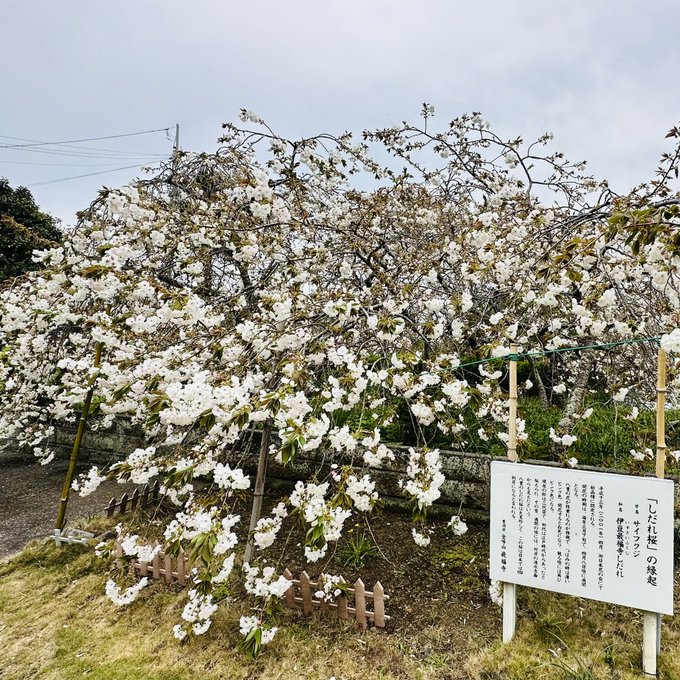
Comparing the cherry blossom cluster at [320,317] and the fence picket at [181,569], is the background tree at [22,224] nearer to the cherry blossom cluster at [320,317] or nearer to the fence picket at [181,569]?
the cherry blossom cluster at [320,317]

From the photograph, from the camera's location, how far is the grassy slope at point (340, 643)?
93.7 inches

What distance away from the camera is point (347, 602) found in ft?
9.18

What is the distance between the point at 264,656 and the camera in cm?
253

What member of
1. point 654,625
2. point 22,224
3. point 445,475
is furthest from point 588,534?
point 22,224

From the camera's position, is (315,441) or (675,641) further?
(675,641)

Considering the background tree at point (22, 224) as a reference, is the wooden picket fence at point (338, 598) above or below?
below

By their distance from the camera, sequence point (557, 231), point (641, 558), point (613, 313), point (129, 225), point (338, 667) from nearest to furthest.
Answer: point (641, 558) → point (338, 667) → point (557, 231) → point (613, 313) → point (129, 225)

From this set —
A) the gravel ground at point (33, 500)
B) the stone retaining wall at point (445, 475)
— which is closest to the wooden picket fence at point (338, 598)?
the stone retaining wall at point (445, 475)

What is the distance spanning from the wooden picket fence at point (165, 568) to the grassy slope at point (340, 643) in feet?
0.36

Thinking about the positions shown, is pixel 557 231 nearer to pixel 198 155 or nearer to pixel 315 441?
pixel 315 441

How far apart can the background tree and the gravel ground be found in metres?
3.77

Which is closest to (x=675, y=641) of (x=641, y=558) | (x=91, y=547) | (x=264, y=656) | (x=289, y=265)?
(x=641, y=558)

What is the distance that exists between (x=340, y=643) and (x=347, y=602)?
233 millimetres

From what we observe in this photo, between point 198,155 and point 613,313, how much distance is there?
15.4 ft
